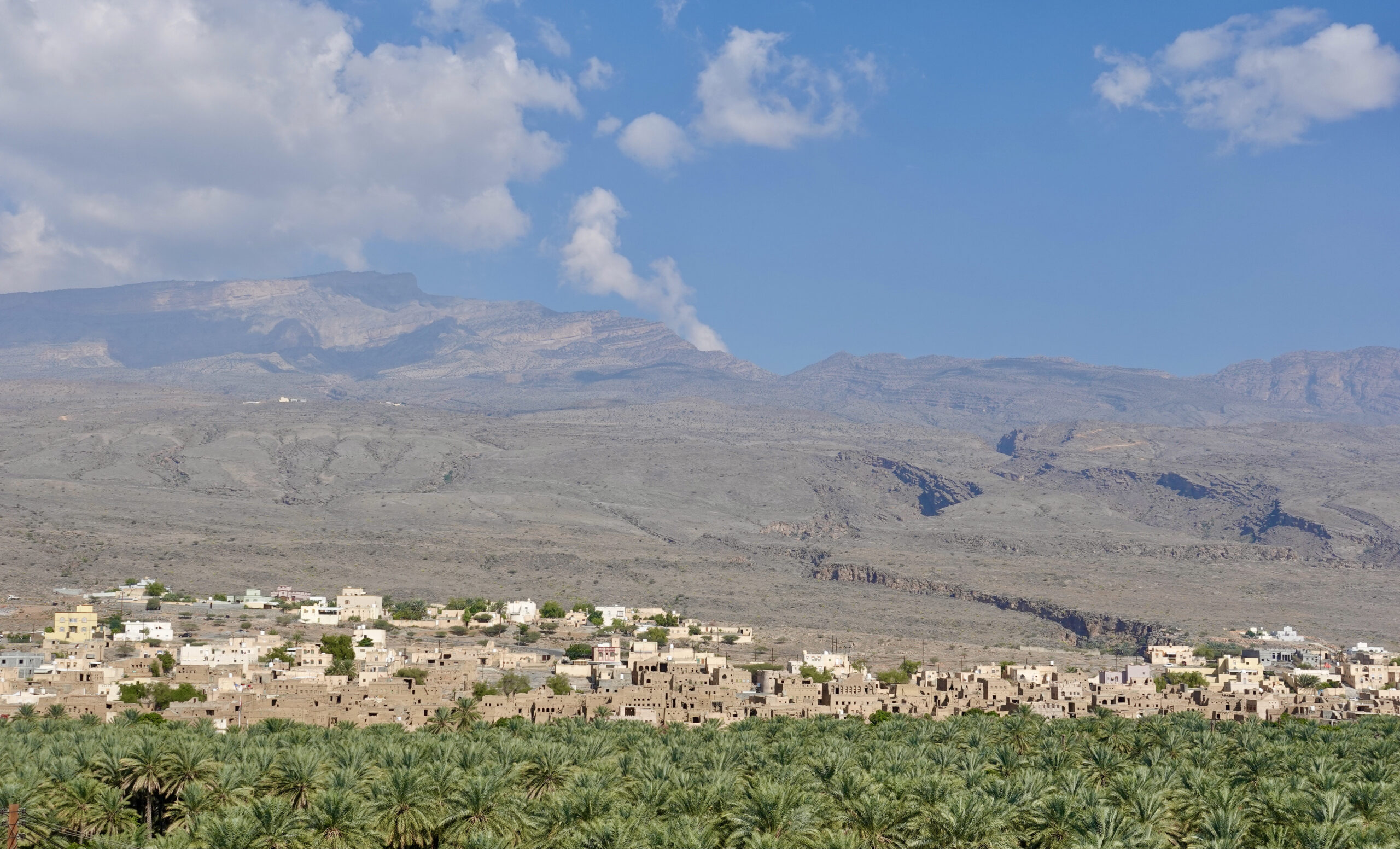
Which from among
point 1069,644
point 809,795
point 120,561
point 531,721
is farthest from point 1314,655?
point 120,561

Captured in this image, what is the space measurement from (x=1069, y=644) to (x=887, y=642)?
78.4 ft

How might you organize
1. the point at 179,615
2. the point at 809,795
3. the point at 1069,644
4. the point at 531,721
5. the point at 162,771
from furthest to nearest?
1. the point at 1069,644
2. the point at 179,615
3. the point at 531,721
4. the point at 162,771
5. the point at 809,795

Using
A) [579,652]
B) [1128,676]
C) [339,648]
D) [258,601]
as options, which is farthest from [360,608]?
[1128,676]

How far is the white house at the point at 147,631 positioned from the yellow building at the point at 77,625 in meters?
1.91

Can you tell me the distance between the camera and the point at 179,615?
119562mm

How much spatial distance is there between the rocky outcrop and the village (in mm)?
26896

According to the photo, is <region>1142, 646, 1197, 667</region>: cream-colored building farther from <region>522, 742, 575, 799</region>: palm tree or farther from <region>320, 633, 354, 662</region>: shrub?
<region>522, 742, 575, 799</region>: palm tree

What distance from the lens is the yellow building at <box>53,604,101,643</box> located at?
100312mm

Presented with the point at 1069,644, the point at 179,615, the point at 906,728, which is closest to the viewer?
the point at 906,728

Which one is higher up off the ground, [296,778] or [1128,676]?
[1128,676]

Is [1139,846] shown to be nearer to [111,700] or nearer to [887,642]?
[111,700]

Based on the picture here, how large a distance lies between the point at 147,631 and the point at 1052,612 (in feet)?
355

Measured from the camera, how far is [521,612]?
130 metres

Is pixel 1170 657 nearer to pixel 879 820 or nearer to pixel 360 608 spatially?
pixel 360 608
